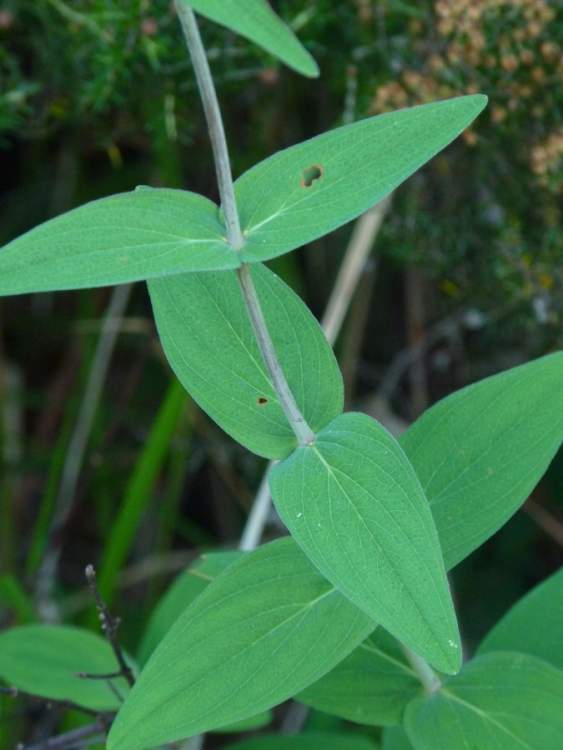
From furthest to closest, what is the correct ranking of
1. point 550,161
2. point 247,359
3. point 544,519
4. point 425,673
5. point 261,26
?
point 544,519 < point 550,161 < point 425,673 < point 247,359 < point 261,26

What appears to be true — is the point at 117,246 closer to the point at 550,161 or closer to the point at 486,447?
the point at 486,447

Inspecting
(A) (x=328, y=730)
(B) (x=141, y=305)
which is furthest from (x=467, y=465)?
(B) (x=141, y=305)

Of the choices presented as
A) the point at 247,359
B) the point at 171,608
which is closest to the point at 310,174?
the point at 247,359

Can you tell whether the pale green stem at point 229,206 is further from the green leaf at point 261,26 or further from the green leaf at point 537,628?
the green leaf at point 537,628

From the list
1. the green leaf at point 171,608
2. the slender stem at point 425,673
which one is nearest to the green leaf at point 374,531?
the slender stem at point 425,673

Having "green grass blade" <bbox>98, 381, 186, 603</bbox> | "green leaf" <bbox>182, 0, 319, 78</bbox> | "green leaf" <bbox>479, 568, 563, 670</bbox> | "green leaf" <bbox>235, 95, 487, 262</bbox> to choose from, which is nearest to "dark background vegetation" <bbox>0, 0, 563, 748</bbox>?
"green grass blade" <bbox>98, 381, 186, 603</bbox>

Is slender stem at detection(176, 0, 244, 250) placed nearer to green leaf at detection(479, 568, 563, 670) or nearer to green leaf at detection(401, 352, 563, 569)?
green leaf at detection(401, 352, 563, 569)

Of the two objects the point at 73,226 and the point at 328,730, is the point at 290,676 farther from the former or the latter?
the point at 328,730
